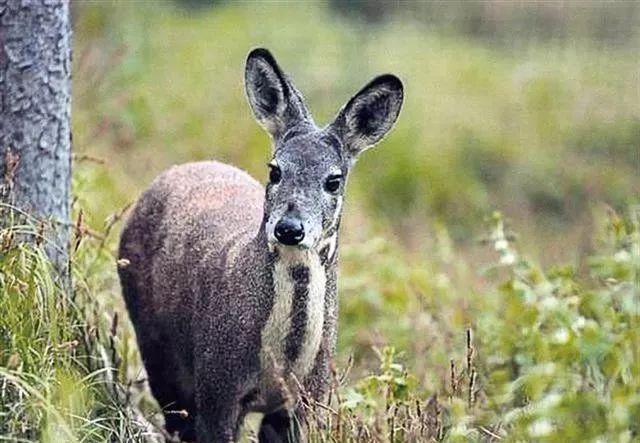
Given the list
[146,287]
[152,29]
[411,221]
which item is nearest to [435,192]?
[411,221]

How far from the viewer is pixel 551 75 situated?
15.4 meters

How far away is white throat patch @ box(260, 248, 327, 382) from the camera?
612 cm

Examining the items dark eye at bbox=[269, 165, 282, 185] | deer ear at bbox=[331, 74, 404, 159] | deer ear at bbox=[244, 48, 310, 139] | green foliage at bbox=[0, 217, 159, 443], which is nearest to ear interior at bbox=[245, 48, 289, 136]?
deer ear at bbox=[244, 48, 310, 139]

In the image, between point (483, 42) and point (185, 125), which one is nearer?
point (185, 125)

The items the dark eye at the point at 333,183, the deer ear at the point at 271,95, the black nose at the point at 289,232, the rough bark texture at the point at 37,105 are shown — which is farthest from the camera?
the rough bark texture at the point at 37,105

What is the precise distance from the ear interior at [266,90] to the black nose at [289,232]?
731 mm

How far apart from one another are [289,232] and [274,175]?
1.26 feet

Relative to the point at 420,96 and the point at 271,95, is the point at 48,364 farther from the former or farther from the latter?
the point at 420,96

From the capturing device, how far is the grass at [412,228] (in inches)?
224

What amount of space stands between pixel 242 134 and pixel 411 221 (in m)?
1.57

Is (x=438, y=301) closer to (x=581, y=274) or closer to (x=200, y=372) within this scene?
(x=581, y=274)

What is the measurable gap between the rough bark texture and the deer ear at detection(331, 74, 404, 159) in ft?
3.88

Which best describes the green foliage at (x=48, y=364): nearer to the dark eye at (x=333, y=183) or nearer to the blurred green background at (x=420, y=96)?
the dark eye at (x=333, y=183)

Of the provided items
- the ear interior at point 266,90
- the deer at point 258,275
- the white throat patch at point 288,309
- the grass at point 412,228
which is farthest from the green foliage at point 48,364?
the ear interior at point 266,90
